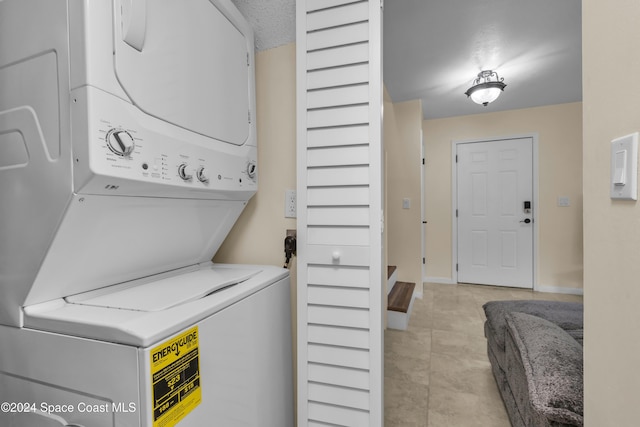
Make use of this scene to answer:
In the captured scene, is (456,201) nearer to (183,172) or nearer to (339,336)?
(339,336)

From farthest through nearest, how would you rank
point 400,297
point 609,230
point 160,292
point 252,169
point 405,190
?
point 405,190, point 400,297, point 252,169, point 160,292, point 609,230

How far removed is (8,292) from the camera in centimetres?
75

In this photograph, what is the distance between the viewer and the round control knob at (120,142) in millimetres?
695

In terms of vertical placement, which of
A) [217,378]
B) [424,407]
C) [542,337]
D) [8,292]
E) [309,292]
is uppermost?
[8,292]

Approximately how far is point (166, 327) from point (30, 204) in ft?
1.51

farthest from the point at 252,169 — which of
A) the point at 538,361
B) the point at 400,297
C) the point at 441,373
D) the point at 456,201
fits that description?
the point at 456,201

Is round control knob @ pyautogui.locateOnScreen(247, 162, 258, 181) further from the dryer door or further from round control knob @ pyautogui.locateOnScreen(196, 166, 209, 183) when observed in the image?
round control knob @ pyautogui.locateOnScreen(196, 166, 209, 183)

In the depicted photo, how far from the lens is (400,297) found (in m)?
3.15

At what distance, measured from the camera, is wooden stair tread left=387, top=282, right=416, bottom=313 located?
2838 millimetres

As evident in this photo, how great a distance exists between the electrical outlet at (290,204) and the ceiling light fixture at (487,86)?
238 cm

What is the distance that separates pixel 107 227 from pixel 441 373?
221 cm

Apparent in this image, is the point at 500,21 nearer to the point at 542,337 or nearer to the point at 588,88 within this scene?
the point at 588,88

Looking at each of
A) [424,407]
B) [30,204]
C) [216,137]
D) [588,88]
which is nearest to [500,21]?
[588,88]

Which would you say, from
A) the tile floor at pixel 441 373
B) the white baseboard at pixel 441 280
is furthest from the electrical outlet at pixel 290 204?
the white baseboard at pixel 441 280
